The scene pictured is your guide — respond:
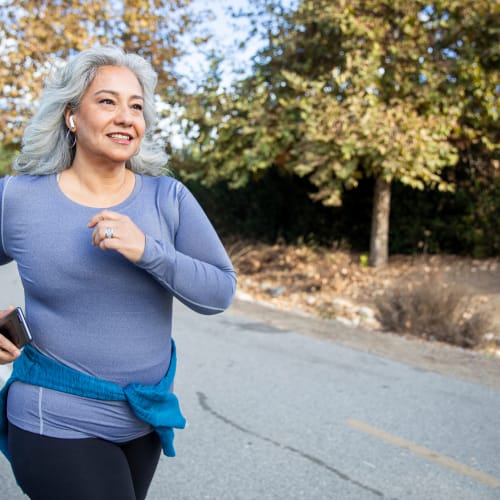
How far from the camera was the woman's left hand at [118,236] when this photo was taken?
65.8 inches

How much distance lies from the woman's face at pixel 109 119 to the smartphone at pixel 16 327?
1.69ft

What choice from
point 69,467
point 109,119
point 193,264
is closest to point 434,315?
point 193,264

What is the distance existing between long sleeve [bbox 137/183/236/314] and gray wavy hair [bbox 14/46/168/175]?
0.26 metres

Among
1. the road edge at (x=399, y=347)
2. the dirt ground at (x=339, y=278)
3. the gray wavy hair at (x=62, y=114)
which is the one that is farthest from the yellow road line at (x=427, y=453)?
the dirt ground at (x=339, y=278)

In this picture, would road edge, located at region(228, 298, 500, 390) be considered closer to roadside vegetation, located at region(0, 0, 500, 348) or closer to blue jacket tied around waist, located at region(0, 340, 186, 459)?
roadside vegetation, located at region(0, 0, 500, 348)

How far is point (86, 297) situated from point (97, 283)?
0.16 feet

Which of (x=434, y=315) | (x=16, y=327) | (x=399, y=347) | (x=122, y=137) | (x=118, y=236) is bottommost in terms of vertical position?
(x=399, y=347)

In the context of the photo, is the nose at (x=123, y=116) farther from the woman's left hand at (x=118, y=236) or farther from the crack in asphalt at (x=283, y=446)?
the crack in asphalt at (x=283, y=446)

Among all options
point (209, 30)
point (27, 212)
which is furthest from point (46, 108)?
point (209, 30)

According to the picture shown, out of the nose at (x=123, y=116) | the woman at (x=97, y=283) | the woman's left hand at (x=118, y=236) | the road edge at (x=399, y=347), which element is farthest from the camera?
the road edge at (x=399, y=347)

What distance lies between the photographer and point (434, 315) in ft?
27.2

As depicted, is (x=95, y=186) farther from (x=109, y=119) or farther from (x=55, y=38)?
(x=55, y=38)

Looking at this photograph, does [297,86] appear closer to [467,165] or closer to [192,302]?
[467,165]

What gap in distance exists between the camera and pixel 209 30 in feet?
55.5
